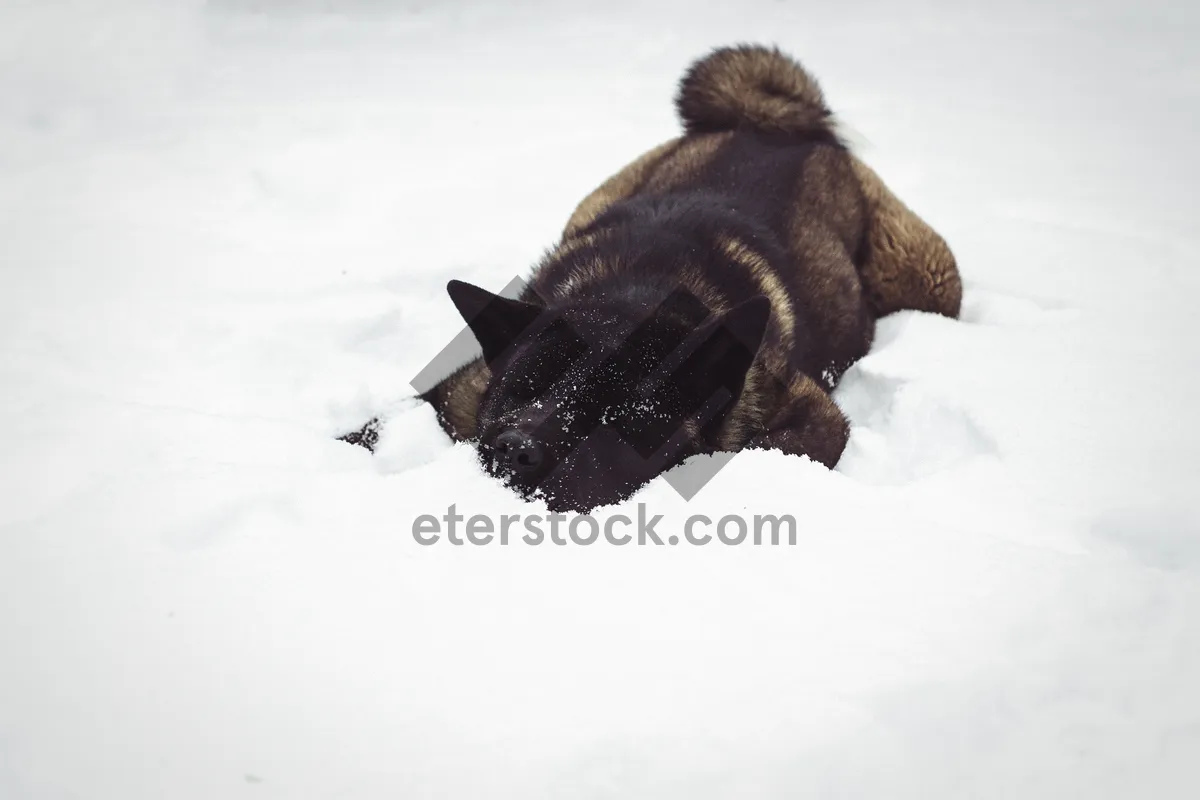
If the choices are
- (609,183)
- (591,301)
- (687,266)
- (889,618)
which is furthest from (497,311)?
(609,183)

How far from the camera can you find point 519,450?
2725 millimetres

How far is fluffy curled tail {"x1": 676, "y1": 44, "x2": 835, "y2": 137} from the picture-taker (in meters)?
4.81

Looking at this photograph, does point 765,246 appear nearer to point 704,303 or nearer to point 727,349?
point 704,303

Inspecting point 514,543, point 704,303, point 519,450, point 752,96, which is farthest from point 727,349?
point 752,96

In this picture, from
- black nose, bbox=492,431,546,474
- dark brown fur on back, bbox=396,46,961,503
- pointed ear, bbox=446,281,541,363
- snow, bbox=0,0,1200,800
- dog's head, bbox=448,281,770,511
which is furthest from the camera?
dark brown fur on back, bbox=396,46,961,503

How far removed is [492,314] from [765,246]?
140 cm

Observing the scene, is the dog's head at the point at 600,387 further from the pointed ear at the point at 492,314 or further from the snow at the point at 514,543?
the snow at the point at 514,543

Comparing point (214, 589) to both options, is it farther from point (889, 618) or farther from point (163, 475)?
point (889, 618)

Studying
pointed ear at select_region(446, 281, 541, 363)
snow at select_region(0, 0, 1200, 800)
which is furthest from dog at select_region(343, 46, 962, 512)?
snow at select_region(0, 0, 1200, 800)

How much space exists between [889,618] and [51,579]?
2291mm

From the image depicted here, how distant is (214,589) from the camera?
7.59 ft

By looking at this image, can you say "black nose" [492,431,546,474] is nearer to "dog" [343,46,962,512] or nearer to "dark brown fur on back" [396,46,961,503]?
"dog" [343,46,962,512]

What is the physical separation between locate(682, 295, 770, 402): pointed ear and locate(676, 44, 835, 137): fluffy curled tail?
2.25 meters

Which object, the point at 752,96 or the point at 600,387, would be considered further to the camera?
the point at 752,96
